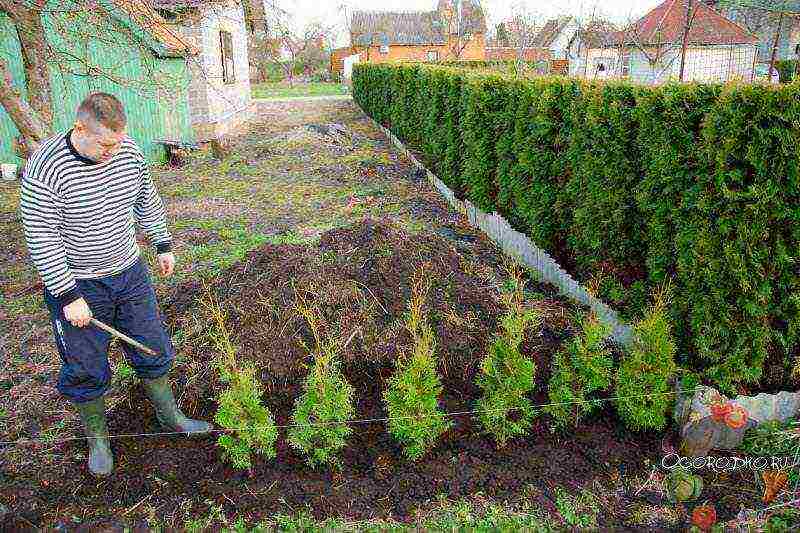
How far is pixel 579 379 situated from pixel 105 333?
268 cm

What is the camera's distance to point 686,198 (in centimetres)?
366

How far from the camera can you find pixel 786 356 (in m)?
3.49

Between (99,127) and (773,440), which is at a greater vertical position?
(99,127)

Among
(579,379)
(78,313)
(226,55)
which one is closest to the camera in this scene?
(78,313)

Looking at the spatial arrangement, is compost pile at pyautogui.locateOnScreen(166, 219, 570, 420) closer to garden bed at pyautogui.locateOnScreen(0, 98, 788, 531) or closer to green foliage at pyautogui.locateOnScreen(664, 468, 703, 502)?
garden bed at pyautogui.locateOnScreen(0, 98, 788, 531)

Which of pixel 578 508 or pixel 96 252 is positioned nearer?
pixel 578 508

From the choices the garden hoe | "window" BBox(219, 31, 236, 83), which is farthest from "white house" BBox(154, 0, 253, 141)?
the garden hoe

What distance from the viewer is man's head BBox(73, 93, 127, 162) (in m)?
2.79

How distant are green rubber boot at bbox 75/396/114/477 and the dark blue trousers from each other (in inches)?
2.8

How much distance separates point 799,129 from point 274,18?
587 centimetres

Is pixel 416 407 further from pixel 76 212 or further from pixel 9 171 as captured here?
pixel 9 171

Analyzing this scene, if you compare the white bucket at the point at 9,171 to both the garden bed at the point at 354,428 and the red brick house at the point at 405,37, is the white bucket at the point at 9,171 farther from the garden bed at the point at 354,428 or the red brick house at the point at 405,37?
the red brick house at the point at 405,37

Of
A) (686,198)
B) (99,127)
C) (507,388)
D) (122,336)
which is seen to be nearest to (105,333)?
(122,336)

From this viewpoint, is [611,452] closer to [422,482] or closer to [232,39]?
[422,482]
